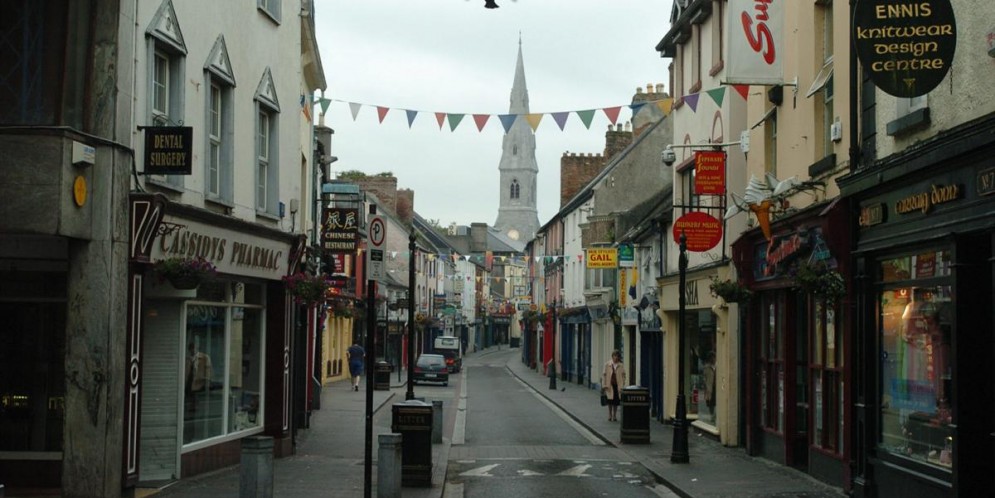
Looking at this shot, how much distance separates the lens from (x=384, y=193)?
80.9 metres

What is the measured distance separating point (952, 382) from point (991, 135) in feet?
9.38

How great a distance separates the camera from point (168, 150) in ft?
45.3

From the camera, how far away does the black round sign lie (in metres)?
11.5

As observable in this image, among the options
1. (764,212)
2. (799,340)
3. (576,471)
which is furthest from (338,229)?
(799,340)

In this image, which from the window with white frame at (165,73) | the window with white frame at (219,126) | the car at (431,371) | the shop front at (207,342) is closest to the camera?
the window with white frame at (165,73)

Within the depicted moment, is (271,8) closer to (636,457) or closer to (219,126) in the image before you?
(219,126)

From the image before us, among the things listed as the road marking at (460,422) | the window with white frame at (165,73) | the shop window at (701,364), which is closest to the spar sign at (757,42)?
the window with white frame at (165,73)

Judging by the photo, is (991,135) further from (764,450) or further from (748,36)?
(764,450)

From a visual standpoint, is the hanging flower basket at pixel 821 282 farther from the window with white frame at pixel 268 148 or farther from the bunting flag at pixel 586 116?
the window with white frame at pixel 268 148

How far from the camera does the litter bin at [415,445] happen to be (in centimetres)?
1661

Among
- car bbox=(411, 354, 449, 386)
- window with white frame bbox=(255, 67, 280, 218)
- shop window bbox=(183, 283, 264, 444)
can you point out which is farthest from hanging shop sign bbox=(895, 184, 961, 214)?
car bbox=(411, 354, 449, 386)

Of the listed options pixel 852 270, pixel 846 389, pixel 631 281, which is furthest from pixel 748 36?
pixel 631 281

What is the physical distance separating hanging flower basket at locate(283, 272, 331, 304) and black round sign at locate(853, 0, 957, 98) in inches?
432

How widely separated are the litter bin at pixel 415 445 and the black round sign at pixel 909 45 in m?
8.17
